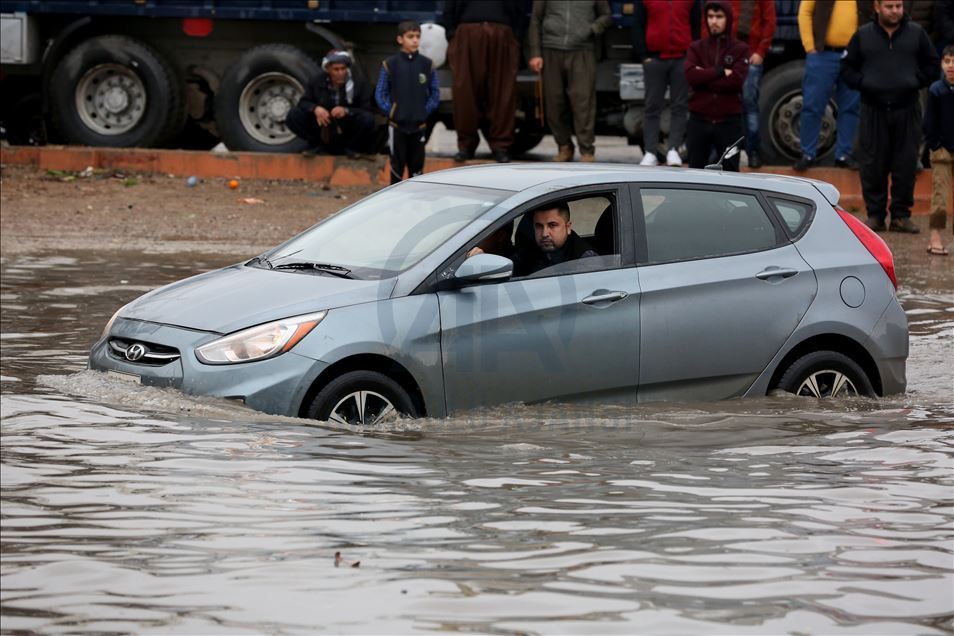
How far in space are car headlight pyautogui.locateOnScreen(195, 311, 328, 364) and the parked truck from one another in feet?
36.1

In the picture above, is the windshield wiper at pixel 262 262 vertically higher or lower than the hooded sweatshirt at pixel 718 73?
lower

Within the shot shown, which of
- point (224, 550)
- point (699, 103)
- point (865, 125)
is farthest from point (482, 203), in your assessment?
point (865, 125)

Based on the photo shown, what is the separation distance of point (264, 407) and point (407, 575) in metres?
2.24

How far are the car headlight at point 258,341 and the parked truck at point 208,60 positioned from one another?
1101cm

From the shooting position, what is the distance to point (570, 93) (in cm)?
1794

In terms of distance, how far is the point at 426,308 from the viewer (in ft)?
25.9

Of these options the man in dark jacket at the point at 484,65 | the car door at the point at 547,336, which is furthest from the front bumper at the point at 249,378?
the man in dark jacket at the point at 484,65

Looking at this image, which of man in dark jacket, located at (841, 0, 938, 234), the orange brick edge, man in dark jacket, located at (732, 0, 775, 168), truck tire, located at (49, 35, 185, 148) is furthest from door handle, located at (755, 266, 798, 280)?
truck tire, located at (49, 35, 185, 148)

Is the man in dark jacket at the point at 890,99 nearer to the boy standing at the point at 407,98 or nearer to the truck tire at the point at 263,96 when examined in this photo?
the boy standing at the point at 407,98

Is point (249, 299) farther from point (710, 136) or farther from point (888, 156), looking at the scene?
Answer: point (888, 156)

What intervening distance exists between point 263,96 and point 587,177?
10.9 m

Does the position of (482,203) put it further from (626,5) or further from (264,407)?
(626,5)

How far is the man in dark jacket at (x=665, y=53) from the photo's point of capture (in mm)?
16875

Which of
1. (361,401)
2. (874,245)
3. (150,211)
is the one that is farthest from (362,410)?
(150,211)
